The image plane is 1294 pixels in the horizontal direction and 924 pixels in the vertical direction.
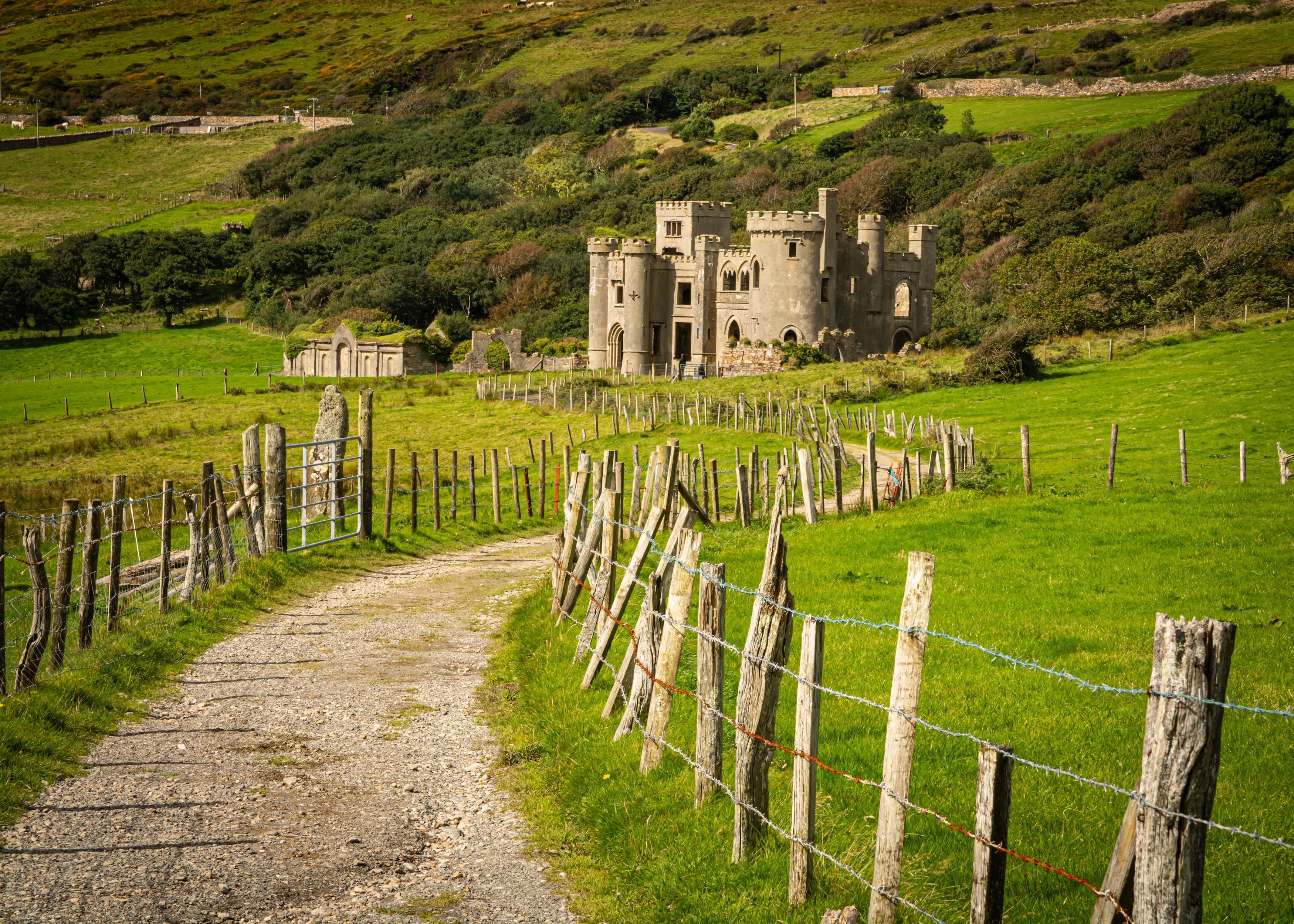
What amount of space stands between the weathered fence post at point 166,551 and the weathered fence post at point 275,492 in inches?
87.4

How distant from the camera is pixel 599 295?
7694cm

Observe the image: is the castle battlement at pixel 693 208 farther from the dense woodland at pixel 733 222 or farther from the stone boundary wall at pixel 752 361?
the stone boundary wall at pixel 752 361

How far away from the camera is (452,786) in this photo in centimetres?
797

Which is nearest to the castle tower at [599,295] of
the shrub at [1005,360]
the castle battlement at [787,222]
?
the castle battlement at [787,222]

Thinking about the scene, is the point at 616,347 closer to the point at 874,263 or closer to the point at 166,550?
the point at 874,263

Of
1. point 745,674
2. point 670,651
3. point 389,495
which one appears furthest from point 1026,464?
point 745,674

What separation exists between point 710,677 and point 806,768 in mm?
1108

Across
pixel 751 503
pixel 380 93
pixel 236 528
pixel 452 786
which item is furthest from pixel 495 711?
pixel 380 93

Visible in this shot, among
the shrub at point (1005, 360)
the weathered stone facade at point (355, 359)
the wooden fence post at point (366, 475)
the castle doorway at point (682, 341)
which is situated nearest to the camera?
the wooden fence post at point (366, 475)

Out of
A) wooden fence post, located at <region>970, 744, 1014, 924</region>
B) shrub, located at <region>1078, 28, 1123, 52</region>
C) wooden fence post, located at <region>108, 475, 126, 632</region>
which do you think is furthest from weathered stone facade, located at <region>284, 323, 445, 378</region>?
shrub, located at <region>1078, 28, 1123, 52</region>

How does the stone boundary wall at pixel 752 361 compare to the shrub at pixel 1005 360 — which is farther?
the stone boundary wall at pixel 752 361

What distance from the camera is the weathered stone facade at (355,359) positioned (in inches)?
2889

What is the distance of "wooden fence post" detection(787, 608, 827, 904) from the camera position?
18.4 ft

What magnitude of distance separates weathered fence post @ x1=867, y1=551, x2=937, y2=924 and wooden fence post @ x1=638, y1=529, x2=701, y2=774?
2342mm
